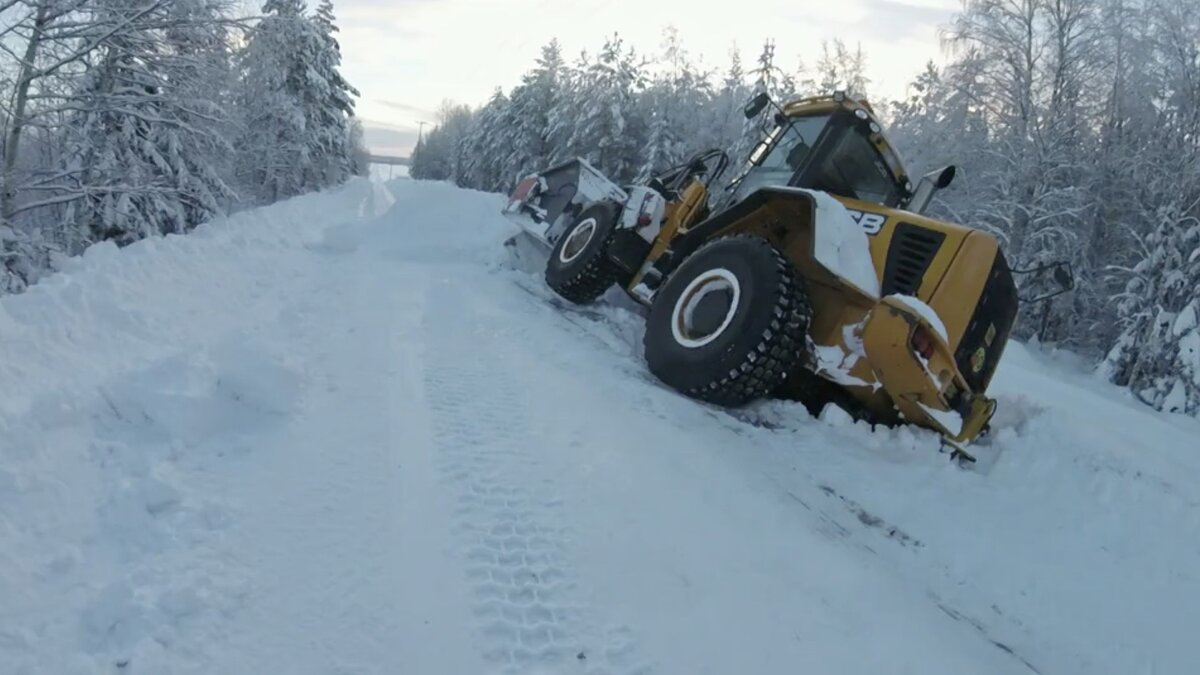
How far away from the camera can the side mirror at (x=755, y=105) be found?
707 cm

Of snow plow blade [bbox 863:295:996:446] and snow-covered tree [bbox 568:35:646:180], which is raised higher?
snow-covered tree [bbox 568:35:646:180]

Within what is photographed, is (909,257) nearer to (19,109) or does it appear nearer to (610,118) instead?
(19,109)

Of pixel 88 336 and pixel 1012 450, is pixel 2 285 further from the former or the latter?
pixel 1012 450

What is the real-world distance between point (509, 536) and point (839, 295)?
3.37 m

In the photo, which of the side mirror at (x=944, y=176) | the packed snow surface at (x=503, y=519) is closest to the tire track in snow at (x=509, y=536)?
the packed snow surface at (x=503, y=519)

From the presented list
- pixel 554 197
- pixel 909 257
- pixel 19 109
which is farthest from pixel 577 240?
pixel 19 109

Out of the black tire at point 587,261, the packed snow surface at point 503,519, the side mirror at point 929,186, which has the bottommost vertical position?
the packed snow surface at point 503,519

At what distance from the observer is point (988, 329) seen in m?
5.57

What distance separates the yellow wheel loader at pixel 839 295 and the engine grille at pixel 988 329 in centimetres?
1

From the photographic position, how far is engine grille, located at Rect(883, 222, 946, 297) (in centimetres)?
538

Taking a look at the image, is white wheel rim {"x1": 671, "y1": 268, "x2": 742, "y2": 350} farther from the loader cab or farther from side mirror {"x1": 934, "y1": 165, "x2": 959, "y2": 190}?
side mirror {"x1": 934, "y1": 165, "x2": 959, "y2": 190}

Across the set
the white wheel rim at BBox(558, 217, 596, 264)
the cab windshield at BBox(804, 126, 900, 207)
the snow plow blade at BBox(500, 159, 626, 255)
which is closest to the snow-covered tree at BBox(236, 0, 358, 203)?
the snow plow blade at BBox(500, 159, 626, 255)

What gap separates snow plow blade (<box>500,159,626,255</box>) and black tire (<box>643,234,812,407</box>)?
12.1 feet

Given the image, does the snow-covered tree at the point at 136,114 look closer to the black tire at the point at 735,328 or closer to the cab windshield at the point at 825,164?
the cab windshield at the point at 825,164
